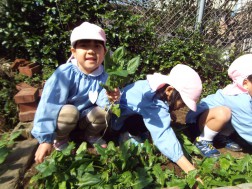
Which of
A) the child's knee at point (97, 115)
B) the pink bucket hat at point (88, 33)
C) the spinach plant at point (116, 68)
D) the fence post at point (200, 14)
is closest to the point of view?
the spinach plant at point (116, 68)

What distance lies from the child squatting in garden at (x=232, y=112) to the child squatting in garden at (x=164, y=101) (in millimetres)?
418

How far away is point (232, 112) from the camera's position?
261 cm

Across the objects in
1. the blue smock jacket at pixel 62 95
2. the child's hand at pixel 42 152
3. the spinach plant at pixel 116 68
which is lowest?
the child's hand at pixel 42 152

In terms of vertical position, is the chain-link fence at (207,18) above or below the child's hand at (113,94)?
above

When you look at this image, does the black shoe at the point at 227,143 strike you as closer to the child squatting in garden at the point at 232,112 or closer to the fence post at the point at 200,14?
the child squatting in garden at the point at 232,112

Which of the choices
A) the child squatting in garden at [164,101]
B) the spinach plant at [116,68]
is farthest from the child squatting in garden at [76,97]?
the child squatting in garden at [164,101]

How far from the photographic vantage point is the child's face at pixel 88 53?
89.3 inches

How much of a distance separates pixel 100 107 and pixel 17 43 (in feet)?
6.38

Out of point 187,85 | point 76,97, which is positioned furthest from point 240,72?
point 76,97

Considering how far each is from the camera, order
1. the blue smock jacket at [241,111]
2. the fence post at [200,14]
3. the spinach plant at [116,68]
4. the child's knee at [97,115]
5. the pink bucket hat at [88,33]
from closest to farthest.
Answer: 1. the spinach plant at [116,68]
2. the pink bucket hat at [88,33]
3. the child's knee at [97,115]
4. the blue smock jacket at [241,111]
5. the fence post at [200,14]

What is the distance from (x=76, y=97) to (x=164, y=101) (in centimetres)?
72

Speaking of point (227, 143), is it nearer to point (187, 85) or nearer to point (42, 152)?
point (187, 85)

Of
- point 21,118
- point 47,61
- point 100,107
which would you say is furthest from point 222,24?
point 21,118

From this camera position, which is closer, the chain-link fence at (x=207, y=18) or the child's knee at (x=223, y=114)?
the child's knee at (x=223, y=114)
